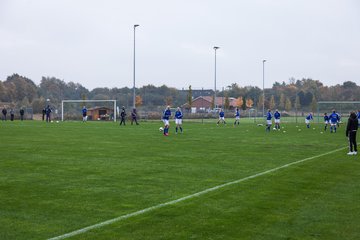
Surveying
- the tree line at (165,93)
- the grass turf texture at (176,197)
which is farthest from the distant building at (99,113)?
the grass turf texture at (176,197)

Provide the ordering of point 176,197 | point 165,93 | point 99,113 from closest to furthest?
point 176,197 → point 99,113 → point 165,93

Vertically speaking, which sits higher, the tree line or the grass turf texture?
the tree line

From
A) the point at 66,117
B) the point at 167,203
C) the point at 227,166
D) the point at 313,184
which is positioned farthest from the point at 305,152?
the point at 66,117

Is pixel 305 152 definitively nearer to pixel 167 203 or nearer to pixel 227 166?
pixel 227 166

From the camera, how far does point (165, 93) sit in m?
134

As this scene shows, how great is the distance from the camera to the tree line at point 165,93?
114 metres

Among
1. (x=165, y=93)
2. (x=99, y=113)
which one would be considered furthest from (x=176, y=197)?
(x=165, y=93)

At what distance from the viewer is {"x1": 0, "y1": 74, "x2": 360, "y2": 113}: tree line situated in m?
114

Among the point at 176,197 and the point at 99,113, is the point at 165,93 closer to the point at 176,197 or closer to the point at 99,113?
the point at 99,113

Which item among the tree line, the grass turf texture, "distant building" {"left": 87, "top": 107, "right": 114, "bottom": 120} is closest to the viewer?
Result: the grass turf texture

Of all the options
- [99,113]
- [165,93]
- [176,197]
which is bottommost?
[176,197]

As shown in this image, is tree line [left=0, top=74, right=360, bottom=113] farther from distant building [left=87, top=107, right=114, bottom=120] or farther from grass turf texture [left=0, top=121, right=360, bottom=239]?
grass turf texture [left=0, top=121, right=360, bottom=239]

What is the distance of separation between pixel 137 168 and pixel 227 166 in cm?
285

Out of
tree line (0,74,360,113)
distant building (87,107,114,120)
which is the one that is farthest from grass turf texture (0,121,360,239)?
tree line (0,74,360,113)
